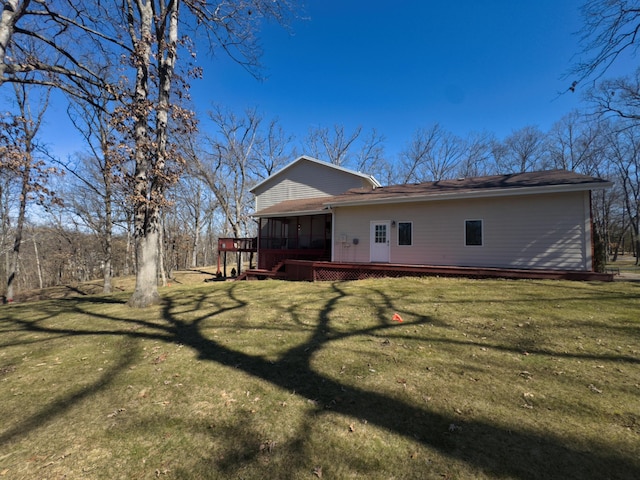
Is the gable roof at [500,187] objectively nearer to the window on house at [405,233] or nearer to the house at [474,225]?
the house at [474,225]

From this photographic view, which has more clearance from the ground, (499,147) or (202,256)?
(499,147)

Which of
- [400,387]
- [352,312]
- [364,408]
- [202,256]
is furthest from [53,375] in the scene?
[202,256]

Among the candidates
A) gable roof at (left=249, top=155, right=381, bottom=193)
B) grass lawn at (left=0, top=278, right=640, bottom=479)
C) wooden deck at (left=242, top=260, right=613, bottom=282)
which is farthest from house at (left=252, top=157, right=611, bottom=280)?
grass lawn at (left=0, top=278, right=640, bottom=479)

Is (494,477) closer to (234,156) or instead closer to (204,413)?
(204,413)

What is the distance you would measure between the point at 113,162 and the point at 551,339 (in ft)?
31.9

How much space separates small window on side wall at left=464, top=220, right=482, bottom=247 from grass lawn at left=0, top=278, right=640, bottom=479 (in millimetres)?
4539

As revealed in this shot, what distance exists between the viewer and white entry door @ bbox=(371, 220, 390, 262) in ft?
41.6

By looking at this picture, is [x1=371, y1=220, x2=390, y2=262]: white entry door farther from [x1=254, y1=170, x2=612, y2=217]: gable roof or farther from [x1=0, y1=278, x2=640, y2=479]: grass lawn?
[x1=0, y1=278, x2=640, y2=479]: grass lawn

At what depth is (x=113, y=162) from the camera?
23.5 ft

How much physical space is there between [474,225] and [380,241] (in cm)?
370

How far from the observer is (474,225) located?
11.0m

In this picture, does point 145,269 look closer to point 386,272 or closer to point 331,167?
point 386,272

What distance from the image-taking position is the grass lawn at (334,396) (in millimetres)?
2320

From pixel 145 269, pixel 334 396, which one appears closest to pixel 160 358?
pixel 334 396
